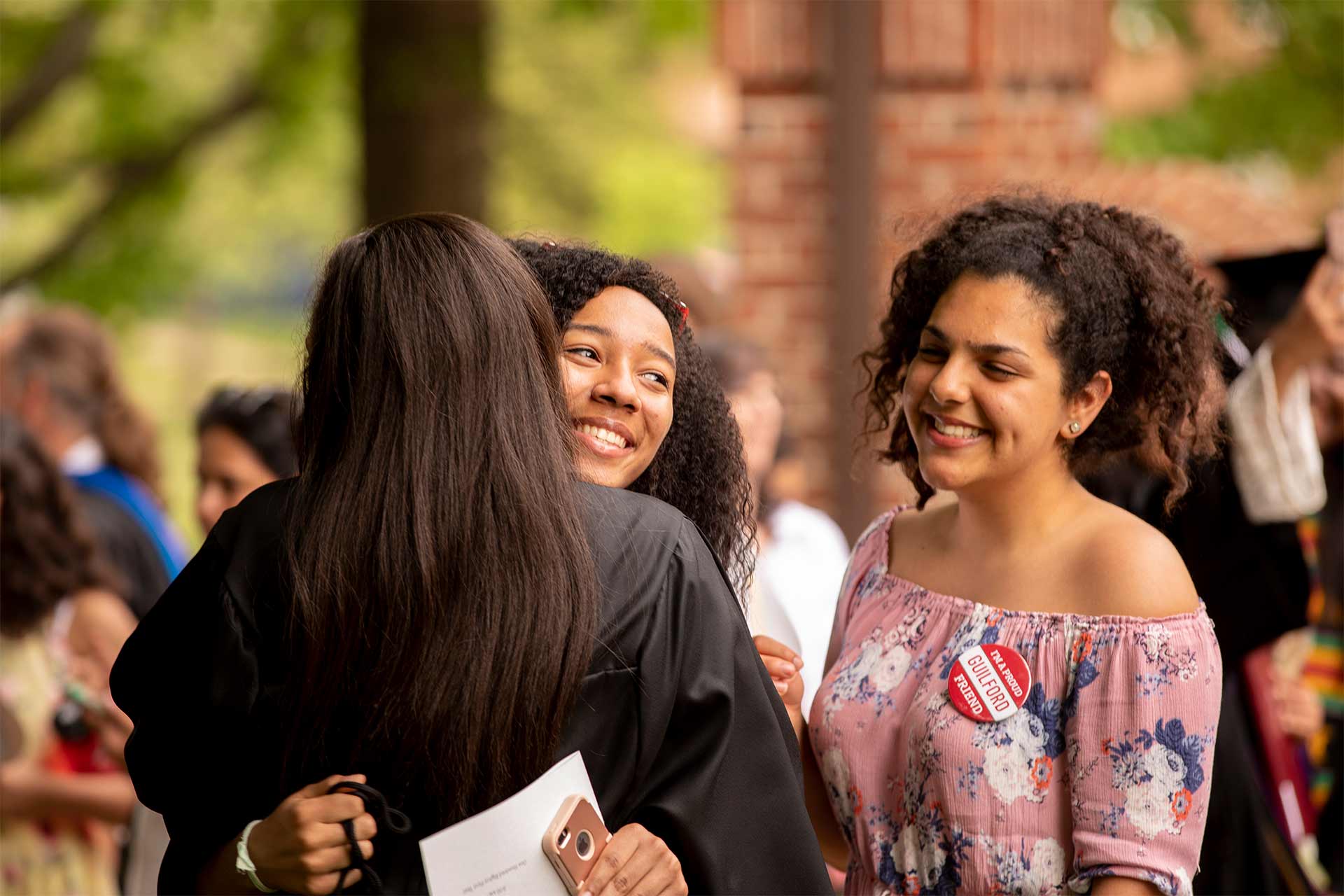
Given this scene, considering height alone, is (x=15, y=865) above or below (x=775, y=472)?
below

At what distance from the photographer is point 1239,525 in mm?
3240

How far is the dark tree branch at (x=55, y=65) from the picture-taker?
7.89 meters

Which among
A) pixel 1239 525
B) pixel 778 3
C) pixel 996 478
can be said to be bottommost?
pixel 1239 525

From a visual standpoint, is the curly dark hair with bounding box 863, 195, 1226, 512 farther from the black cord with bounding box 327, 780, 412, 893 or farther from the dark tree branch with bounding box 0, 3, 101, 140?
the dark tree branch with bounding box 0, 3, 101, 140

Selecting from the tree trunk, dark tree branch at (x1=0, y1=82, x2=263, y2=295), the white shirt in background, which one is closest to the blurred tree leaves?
dark tree branch at (x1=0, y1=82, x2=263, y2=295)

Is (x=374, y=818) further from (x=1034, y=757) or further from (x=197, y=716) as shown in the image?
(x=1034, y=757)

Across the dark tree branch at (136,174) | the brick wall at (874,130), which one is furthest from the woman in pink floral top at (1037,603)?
the dark tree branch at (136,174)

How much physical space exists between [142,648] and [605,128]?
13764mm

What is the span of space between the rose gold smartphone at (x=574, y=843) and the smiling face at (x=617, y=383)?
0.54 m

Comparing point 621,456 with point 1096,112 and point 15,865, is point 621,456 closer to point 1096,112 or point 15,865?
point 15,865

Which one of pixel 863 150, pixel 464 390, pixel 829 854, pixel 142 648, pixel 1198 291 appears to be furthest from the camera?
pixel 863 150

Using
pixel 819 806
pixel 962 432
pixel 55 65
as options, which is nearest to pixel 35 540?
pixel 819 806

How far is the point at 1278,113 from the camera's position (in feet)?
28.0

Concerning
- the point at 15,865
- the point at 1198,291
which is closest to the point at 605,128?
the point at 15,865
